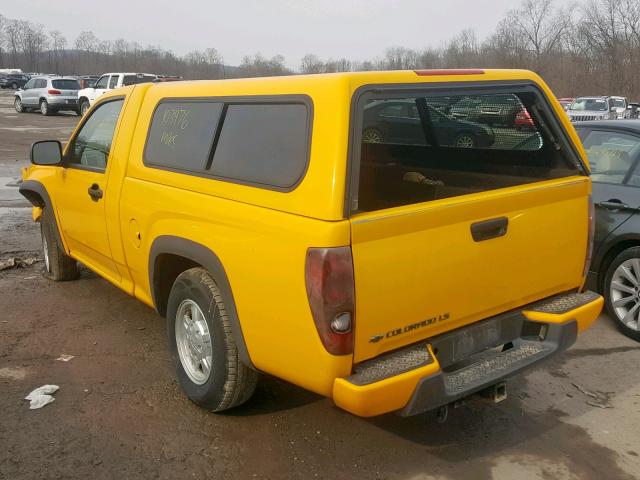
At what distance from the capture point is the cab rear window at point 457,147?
11.3ft

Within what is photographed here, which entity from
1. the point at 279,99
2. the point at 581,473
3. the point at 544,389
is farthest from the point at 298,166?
the point at 544,389

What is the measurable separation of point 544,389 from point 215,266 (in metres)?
2.28

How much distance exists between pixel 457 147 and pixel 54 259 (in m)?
3.82

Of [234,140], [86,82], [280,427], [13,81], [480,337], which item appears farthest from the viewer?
[13,81]

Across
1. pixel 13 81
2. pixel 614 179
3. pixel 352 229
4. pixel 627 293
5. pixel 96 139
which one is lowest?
pixel 627 293

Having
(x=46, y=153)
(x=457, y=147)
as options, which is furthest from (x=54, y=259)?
(x=457, y=147)

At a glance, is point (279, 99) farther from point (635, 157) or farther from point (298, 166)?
point (635, 157)

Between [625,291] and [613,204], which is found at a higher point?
[613,204]

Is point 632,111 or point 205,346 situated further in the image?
point 632,111

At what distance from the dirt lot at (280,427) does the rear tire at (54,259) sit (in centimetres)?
116

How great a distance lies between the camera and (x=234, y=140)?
310cm

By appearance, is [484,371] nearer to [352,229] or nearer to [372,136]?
[352,229]

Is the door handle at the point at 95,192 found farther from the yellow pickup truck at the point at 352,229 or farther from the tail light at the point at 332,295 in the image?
the tail light at the point at 332,295

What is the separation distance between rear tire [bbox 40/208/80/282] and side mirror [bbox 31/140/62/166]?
0.80 meters
